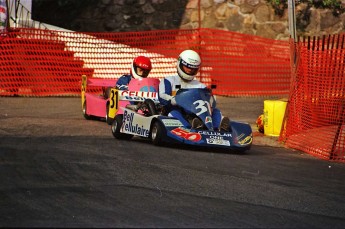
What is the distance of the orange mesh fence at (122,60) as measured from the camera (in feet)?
70.2

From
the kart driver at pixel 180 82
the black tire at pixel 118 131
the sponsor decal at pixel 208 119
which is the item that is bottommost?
the black tire at pixel 118 131


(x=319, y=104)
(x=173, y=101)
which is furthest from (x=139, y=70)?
(x=319, y=104)

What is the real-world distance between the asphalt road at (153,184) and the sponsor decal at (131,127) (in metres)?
0.16

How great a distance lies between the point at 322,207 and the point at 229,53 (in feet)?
45.3

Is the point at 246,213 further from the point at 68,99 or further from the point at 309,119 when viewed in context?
the point at 68,99

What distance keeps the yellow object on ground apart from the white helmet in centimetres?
191

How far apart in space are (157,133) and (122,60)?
33.1ft

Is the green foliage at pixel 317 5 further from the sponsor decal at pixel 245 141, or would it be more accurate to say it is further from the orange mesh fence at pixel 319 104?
the sponsor decal at pixel 245 141

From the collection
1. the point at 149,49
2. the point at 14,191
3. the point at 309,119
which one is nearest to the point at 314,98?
the point at 309,119

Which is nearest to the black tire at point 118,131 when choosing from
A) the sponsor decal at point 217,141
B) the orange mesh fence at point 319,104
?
the sponsor decal at point 217,141

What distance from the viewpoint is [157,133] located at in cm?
1313

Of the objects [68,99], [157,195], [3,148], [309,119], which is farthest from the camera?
[68,99]

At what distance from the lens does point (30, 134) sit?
1392 cm

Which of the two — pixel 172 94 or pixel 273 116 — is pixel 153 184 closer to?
pixel 172 94
